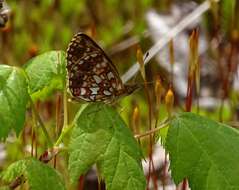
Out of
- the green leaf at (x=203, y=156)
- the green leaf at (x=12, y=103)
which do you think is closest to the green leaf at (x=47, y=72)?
the green leaf at (x=12, y=103)

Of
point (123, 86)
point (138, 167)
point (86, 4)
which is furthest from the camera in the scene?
point (86, 4)

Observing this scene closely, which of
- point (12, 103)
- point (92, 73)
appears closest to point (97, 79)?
point (92, 73)

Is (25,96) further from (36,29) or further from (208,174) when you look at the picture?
(36,29)

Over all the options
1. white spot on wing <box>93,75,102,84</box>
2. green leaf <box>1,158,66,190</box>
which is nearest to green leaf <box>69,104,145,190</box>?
green leaf <box>1,158,66,190</box>

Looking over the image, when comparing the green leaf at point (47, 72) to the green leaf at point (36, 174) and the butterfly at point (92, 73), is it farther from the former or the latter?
the green leaf at point (36, 174)

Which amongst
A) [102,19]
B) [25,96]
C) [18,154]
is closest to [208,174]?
[25,96]

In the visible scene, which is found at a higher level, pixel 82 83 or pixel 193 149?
pixel 82 83
